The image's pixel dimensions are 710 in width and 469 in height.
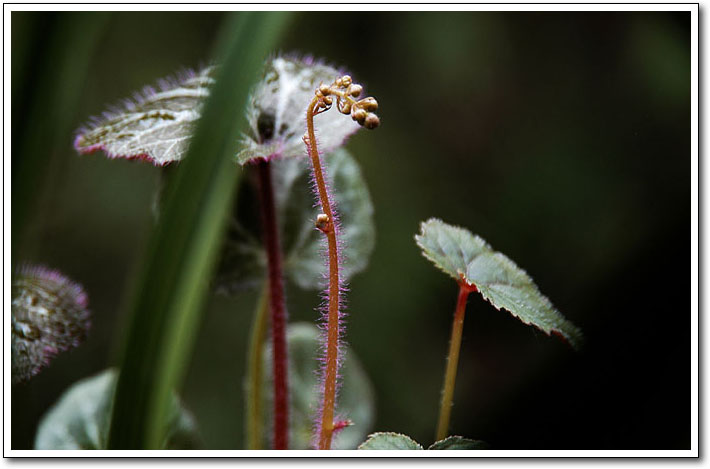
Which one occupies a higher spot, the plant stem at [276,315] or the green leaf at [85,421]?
the plant stem at [276,315]

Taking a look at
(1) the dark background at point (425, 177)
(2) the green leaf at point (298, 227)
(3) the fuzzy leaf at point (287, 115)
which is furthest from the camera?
(1) the dark background at point (425, 177)

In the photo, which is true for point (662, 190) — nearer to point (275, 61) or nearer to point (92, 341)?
point (275, 61)

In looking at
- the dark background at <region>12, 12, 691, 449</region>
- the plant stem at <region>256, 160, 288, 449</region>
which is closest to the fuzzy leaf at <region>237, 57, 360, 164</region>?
the plant stem at <region>256, 160, 288, 449</region>

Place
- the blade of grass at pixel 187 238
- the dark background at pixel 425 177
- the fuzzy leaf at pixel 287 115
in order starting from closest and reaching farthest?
the blade of grass at pixel 187 238
the fuzzy leaf at pixel 287 115
the dark background at pixel 425 177

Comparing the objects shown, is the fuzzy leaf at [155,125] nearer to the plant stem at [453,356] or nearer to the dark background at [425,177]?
the plant stem at [453,356]

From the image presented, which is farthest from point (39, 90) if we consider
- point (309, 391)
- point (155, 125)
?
point (309, 391)

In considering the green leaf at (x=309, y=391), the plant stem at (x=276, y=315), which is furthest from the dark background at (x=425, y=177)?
the plant stem at (x=276, y=315)
